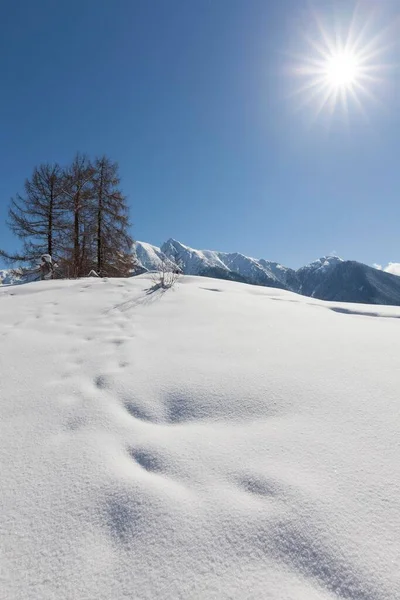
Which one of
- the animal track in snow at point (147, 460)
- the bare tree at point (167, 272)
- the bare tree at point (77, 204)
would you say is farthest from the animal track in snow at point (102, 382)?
the bare tree at point (77, 204)

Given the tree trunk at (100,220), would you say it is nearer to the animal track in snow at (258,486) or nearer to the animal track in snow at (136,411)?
the animal track in snow at (136,411)

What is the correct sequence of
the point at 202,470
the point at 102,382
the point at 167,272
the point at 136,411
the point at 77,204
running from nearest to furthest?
1. the point at 202,470
2. the point at 136,411
3. the point at 102,382
4. the point at 167,272
5. the point at 77,204

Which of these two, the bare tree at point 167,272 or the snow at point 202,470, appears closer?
the snow at point 202,470

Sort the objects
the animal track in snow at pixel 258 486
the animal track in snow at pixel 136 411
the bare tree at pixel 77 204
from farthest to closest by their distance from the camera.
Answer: the bare tree at pixel 77 204 → the animal track in snow at pixel 136 411 → the animal track in snow at pixel 258 486

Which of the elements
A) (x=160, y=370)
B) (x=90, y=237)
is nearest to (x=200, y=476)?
(x=160, y=370)

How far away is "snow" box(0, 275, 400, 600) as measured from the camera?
2.62 ft

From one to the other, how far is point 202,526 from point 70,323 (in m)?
2.77

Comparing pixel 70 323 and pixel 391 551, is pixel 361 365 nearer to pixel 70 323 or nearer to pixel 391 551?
pixel 391 551

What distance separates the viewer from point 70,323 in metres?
3.23

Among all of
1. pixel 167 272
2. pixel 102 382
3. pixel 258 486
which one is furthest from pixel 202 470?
pixel 167 272

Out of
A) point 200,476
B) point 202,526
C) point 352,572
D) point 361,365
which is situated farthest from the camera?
point 361,365

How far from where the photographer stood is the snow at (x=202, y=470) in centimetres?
80

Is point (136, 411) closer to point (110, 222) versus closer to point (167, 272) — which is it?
point (167, 272)

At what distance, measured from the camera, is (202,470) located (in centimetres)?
117
